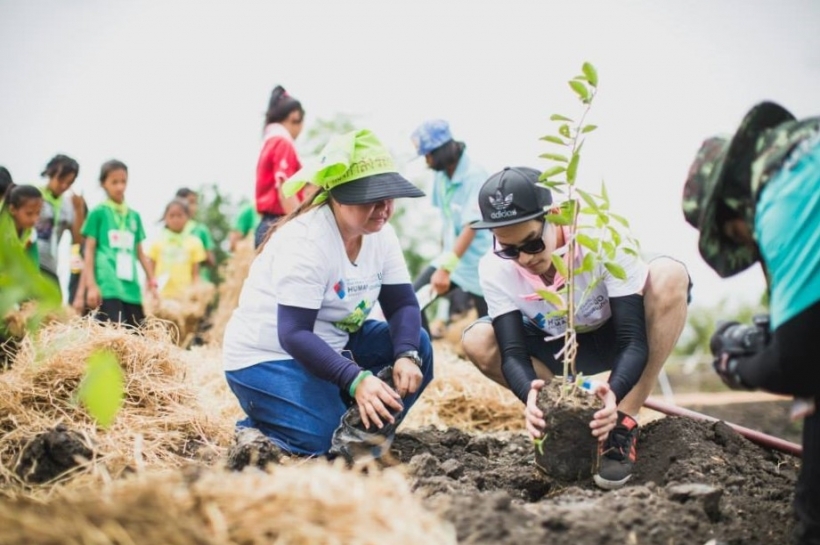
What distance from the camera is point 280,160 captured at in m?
5.53

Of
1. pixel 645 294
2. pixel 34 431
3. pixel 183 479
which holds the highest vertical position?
pixel 645 294

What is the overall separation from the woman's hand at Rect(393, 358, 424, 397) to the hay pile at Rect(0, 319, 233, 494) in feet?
2.65

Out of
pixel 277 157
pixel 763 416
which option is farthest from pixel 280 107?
pixel 763 416

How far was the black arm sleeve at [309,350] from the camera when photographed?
10.3ft

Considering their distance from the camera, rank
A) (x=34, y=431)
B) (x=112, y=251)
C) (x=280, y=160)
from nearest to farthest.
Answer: (x=34, y=431), (x=280, y=160), (x=112, y=251)

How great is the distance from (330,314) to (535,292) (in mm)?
878

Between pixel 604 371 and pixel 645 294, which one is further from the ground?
pixel 645 294

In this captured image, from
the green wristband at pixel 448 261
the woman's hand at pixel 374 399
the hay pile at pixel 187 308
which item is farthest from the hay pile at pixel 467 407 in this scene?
the hay pile at pixel 187 308

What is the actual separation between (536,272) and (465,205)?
2.75 meters

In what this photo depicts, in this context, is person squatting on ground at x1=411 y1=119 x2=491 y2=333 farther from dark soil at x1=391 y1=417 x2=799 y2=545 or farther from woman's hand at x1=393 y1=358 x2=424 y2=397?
woman's hand at x1=393 y1=358 x2=424 y2=397

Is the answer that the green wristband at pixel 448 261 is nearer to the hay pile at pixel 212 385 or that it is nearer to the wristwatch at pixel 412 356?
the hay pile at pixel 212 385

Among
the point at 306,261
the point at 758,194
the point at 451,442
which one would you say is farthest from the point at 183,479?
the point at 451,442

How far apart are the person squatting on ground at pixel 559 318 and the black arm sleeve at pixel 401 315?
0.29 meters

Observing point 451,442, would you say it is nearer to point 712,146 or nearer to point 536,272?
point 536,272
